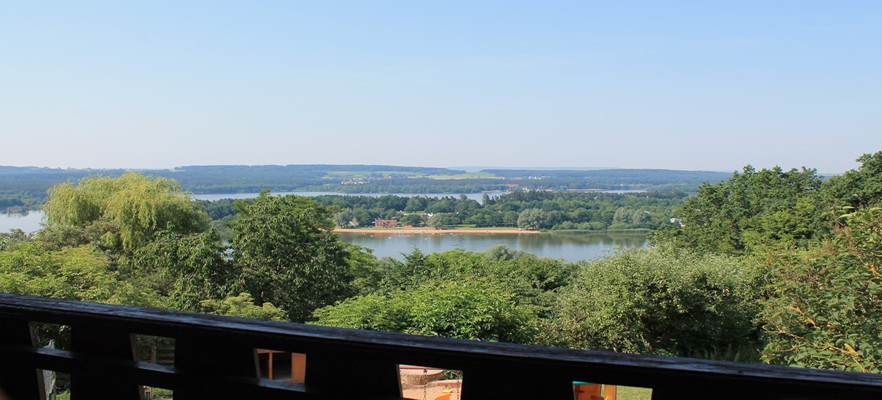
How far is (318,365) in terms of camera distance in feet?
2.71

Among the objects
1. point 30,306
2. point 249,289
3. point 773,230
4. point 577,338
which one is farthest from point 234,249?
point 30,306

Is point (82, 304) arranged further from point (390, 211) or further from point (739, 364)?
point (390, 211)

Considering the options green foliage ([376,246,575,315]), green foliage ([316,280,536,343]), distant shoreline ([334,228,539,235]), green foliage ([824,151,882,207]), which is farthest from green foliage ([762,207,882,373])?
distant shoreline ([334,228,539,235])

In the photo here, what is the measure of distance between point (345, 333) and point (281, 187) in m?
70.3

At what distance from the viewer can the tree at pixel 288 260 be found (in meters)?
17.1

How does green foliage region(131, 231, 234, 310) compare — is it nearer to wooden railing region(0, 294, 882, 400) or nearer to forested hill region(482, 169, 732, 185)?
wooden railing region(0, 294, 882, 400)

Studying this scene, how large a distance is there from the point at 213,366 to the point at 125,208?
75.2 ft

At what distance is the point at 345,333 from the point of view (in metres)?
0.81

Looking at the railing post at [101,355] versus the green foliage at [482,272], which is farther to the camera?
the green foliage at [482,272]

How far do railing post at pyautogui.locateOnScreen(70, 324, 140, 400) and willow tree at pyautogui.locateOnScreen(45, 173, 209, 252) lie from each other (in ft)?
70.1

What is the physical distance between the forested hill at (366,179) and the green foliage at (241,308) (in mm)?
42655

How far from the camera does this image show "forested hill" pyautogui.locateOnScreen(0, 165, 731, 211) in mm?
65812

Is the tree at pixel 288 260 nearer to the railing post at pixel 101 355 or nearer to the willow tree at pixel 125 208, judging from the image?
the willow tree at pixel 125 208

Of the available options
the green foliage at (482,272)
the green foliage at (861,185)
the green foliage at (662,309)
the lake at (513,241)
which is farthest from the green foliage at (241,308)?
the lake at (513,241)
